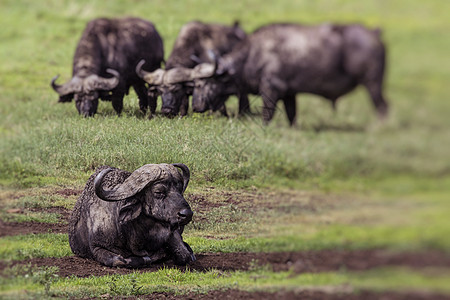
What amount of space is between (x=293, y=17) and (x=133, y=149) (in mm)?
2004

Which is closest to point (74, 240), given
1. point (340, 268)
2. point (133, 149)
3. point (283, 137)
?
point (133, 149)

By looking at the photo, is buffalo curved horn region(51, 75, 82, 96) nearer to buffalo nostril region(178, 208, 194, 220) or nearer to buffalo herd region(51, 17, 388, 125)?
buffalo herd region(51, 17, 388, 125)

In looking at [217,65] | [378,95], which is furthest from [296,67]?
[217,65]

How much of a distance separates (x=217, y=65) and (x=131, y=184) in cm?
153

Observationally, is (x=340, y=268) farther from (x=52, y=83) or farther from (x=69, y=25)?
(x=69, y=25)

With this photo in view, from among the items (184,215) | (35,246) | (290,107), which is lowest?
(35,246)

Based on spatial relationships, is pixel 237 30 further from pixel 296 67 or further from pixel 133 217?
pixel 133 217

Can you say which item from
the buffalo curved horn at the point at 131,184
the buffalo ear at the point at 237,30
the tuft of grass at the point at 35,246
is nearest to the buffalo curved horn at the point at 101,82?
the buffalo curved horn at the point at 131,184

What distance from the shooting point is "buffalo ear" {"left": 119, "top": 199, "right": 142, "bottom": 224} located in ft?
21.5

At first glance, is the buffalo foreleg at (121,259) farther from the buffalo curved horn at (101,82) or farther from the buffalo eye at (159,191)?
the buffalo curved horn at (101,82)

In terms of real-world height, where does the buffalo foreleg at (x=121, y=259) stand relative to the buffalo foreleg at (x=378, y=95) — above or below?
below

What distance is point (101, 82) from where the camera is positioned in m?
7.38

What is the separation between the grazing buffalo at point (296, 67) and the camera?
208 inches

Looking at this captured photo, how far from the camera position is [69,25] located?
8070 mm
